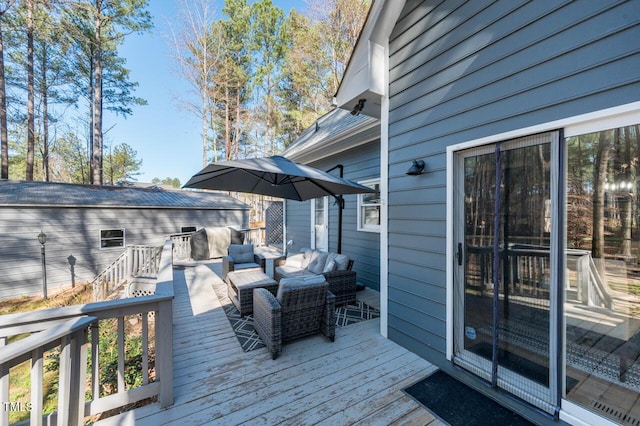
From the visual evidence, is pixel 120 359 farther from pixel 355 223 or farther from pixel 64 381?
pixel 355 223

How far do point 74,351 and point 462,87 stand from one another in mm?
3776

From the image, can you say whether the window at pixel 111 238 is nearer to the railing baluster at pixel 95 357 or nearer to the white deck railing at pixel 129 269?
the white deck railing at pixel 129 269

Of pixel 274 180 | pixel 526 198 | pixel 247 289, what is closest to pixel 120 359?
pixel 247 289

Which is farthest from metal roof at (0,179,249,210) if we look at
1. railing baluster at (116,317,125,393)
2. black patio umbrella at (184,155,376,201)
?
railing baluster at (116,317,125,393)

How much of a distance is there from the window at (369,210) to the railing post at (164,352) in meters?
3.91

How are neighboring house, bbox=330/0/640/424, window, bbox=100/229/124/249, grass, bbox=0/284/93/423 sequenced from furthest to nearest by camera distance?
window, bbox=100/229/124/249
grass, bbox=0/284/93/423
neighboring house, bbox=330/0/640/424

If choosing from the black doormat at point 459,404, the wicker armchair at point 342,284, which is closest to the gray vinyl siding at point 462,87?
the black doormat at point 459,404

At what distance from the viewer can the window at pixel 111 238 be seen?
31.6 feet

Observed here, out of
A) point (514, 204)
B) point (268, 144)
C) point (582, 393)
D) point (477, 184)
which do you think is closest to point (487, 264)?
point (514, 204)

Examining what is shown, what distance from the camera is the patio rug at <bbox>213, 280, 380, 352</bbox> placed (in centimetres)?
320

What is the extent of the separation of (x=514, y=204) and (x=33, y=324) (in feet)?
11.9

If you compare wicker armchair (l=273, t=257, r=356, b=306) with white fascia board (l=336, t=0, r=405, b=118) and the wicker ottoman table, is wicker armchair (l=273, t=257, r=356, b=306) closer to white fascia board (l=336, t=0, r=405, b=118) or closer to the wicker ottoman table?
the wicker ottoman table

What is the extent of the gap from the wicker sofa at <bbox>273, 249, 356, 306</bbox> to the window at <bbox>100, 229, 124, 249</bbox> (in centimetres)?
815

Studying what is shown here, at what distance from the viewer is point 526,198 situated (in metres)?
2.07
